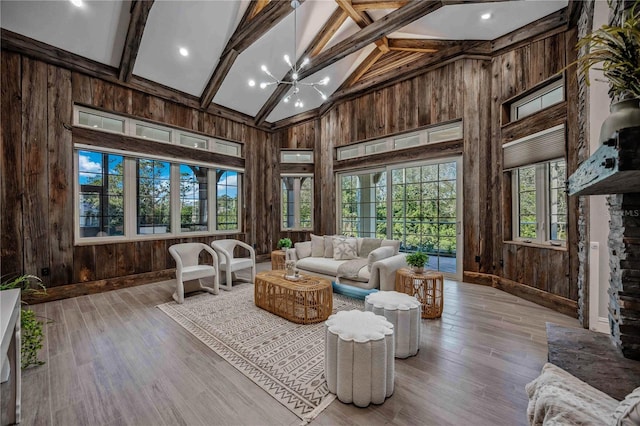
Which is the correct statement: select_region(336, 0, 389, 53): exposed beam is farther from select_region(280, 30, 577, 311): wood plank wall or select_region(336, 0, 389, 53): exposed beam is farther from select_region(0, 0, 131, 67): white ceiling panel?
select_region(0, 0, 131, 67): white ceiling panel

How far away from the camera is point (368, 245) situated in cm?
415

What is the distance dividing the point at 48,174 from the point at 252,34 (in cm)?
363

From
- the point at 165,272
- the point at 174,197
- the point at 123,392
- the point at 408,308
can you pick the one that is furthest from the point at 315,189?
the point at 123,392

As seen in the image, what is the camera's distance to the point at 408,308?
7.15 feet

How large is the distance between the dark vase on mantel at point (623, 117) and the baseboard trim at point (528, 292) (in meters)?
2.73

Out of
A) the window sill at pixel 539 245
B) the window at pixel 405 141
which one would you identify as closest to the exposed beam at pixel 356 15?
the window at pixel 405 141

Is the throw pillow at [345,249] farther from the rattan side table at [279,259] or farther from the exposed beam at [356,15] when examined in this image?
the exposed beam at [356,15]

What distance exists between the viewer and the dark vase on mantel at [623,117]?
46.1 inches

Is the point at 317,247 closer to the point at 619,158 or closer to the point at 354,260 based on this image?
the point at 354,260

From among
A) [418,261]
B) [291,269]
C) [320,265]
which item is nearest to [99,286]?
[291,269]

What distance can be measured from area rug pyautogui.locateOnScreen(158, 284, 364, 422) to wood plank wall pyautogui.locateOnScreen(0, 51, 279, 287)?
1.69 meters

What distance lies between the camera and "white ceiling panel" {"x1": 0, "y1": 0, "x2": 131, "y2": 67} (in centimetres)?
325

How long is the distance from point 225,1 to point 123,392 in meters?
4.78

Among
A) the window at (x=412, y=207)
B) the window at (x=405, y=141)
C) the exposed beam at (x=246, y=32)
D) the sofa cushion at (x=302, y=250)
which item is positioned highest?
the exposed beam at (x=246, y=32)
